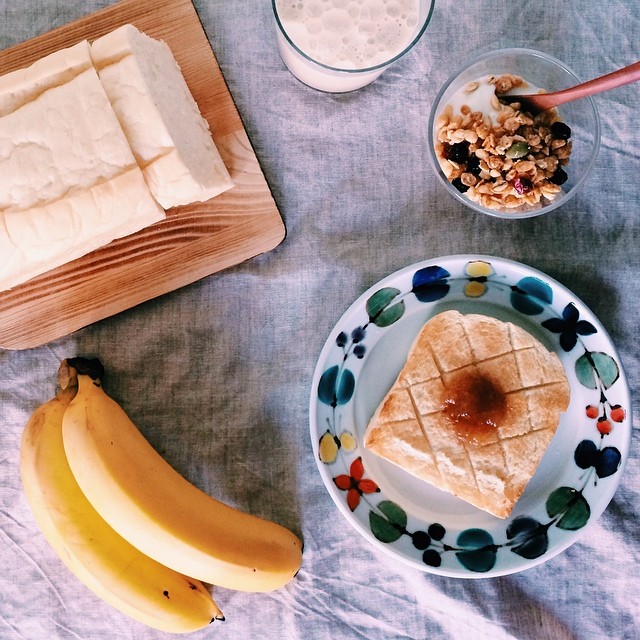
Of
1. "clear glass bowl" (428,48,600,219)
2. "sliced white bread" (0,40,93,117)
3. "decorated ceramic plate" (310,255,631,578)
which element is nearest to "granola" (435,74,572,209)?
"clear glass bowl" (428,48,600,219)

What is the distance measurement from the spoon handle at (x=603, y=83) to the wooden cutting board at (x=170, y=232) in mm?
526

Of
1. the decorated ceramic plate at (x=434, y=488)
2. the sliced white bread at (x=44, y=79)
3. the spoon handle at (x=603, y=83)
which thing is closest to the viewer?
the spoon handle at (x=603, y=83)

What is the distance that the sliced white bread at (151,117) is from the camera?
3.17 feet

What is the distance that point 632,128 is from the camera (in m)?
1.17

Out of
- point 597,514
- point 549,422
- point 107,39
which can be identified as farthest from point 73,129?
point 597,514

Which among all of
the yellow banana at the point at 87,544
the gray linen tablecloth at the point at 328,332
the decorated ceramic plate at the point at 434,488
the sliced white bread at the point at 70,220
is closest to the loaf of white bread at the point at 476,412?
the decorated ceramic plate at the point at 434,488

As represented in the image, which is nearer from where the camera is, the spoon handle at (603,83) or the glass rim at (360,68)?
the spoon handle at (603,83)

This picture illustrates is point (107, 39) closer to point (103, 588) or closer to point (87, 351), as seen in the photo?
point (87, 351)

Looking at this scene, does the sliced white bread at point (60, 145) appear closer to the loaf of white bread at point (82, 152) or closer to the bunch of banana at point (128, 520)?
the loaf of white bread at point (82, 152)

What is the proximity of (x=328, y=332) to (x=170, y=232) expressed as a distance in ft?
1.15

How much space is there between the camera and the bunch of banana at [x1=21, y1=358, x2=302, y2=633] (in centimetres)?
95

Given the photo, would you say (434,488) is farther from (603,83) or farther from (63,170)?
(63,170)

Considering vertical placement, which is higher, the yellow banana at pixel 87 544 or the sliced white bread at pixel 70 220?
the sliced white bread at pixel 70 220

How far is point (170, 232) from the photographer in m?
1.13
